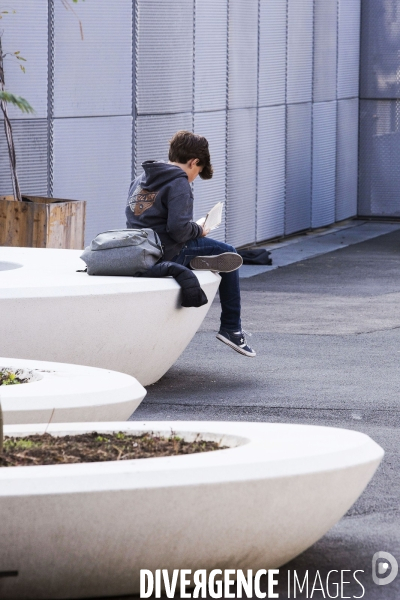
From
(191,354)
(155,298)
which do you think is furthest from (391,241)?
(155,298)

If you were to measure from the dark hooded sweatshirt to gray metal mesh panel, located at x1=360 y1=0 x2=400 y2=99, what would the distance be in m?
13.6

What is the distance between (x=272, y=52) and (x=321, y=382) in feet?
30.6

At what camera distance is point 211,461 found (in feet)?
12.0

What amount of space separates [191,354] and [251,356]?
0.65 meters

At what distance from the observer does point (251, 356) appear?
7.91 meters

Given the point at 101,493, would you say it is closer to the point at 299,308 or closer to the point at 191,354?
the point at 191,354

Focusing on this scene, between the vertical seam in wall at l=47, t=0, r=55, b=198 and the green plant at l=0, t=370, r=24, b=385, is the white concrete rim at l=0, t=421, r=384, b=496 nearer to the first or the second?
the green plant at l=0, t=370, r=24, b=385

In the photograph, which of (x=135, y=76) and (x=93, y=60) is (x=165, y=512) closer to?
(x=93, y=60)

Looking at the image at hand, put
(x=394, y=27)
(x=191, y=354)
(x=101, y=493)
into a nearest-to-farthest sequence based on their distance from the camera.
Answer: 1. (x=101, y=493)
2. (x=191, y=354)
3. (x=394, y=27)

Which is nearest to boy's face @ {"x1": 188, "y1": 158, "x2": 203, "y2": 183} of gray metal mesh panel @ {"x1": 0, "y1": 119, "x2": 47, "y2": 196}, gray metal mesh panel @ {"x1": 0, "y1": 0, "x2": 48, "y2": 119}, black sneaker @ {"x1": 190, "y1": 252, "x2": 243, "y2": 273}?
black sneaker @ {"x1": 190, "y1": 252, "x2": 243, "y2": 273}

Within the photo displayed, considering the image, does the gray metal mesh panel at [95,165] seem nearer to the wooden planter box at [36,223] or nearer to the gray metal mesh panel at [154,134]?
the gray metal mesh panel at [154,134]

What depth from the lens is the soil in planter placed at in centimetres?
387

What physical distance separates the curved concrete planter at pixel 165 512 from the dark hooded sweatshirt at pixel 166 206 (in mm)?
3411

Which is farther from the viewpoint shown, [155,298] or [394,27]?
[394,27]
